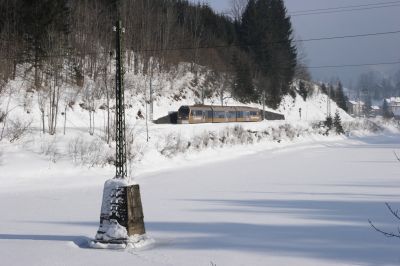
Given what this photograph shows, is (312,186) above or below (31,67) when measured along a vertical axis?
below

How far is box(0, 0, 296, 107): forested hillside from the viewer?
38.4 metres

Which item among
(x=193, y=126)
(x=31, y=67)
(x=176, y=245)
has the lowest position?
(x=176, y=245)

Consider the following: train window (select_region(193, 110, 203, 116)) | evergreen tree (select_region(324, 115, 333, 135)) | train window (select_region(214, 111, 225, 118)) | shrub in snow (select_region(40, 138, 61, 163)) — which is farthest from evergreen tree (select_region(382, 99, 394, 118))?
shrub in snow (select_region(40, 138, 61, 163))

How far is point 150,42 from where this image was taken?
2325 inches

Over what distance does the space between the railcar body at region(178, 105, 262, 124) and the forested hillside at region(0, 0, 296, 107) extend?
7595 mm

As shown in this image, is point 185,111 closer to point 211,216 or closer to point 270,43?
point 211,216

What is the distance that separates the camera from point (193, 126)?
41.1 m

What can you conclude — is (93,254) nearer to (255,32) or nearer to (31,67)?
(31,67)

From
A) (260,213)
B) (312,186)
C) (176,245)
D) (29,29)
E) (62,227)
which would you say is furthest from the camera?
(29,29)

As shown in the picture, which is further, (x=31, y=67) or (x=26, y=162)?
(x=31, y=67)

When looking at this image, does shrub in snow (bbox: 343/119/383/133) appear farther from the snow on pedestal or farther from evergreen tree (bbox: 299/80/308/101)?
the snow on pedestal

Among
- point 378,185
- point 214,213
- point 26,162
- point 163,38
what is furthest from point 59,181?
point 163,38

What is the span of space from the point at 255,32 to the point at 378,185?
62.1 meters

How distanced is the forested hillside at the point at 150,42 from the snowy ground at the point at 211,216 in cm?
478
